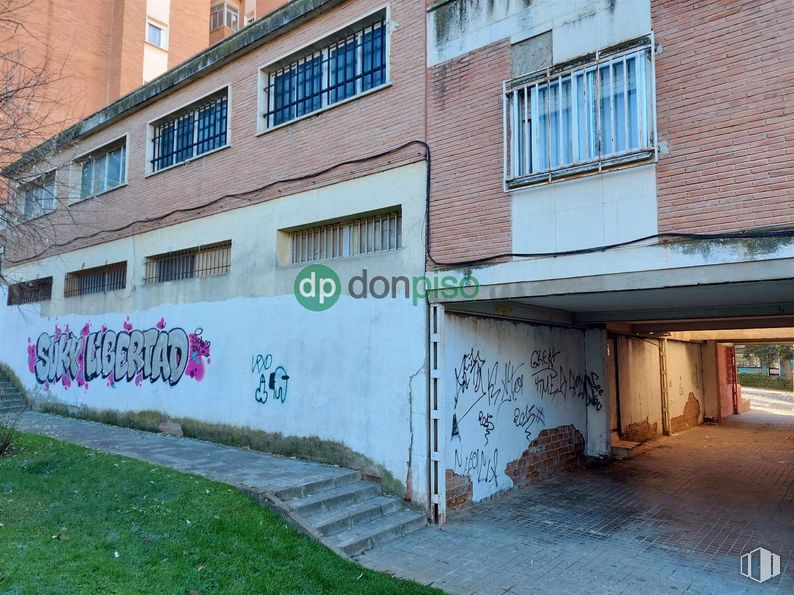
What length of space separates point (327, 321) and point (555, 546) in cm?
406

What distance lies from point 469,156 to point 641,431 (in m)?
8.89

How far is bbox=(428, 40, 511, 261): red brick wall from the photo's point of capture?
20.8 ft

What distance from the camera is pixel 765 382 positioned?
35625mm

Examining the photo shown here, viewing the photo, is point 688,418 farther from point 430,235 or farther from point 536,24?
point 536,24

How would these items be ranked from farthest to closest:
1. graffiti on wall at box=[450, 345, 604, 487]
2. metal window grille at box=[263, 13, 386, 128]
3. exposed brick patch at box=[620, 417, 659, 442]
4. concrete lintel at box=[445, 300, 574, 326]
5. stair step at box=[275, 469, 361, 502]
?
exposed brick patch at box=[620, 417, 659, 442] < metal window grille at box=[263, 13, 386, 128] < graffiti on wall at box=[450, 345, 604, 487] < concrete lintel at box=[445, 300, 574, 326] < stair step at box=[275, 469, 361, 502]

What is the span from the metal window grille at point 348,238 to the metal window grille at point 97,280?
5468 mm

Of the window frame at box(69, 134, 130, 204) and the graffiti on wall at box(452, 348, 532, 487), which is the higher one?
the window frame at box(69, 134, 130, 204)

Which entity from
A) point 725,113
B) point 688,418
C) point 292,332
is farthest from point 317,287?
point 688,418

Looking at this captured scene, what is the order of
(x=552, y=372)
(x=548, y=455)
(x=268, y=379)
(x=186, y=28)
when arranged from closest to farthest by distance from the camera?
(x=268, y=379) < (x=548, y=455) < (x=552, y=372) < (x=186, y=28)

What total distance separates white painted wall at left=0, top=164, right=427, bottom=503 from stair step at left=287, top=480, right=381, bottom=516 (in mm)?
365

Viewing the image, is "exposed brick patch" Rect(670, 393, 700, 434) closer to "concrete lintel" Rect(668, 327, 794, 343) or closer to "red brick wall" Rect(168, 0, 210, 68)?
"concrete lintel" Rect(668, 327, 794, 343)

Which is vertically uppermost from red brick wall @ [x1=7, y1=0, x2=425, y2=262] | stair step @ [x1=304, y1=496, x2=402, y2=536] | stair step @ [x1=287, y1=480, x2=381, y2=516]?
red brick wall @ [x1=7, y1=0, x2=425, y2=262]

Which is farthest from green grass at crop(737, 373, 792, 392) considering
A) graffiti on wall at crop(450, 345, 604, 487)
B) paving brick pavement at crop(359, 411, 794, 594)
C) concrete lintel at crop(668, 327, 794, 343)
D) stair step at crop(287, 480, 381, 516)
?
stair step at crop(287, 480, 381, 516)

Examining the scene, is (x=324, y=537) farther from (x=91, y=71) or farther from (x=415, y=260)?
(x=91, y=71)
